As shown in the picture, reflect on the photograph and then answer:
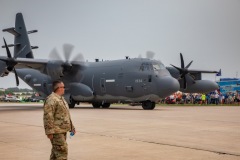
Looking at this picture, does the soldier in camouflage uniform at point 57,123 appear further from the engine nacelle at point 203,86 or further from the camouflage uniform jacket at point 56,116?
the engine nacelle at point 203,86

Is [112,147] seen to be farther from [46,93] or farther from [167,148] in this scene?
[46,93]

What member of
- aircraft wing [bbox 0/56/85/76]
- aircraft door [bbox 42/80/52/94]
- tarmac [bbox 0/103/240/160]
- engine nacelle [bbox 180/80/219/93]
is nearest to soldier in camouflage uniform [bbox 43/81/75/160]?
tarmac [bbox 0/103/240/160]

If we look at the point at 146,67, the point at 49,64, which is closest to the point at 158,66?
the point at 146,67

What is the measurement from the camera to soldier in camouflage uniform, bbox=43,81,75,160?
5.94m

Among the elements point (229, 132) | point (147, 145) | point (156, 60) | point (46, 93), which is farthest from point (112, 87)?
point (147, 145)

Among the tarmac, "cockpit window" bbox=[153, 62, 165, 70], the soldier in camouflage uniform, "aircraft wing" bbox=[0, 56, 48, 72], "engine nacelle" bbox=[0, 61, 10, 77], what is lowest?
the tarmac

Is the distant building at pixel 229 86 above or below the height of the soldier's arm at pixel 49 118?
above

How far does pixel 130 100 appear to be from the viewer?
2880 centimetres

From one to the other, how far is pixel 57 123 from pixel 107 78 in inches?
941

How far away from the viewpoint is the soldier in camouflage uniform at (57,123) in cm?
594

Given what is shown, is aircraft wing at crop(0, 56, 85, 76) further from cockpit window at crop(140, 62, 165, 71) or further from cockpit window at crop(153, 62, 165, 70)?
cockpit window at crop(153, 62, 165, 70)

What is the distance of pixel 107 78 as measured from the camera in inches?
1182

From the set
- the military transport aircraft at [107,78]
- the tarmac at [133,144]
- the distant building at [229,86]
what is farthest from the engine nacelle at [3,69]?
the distant building at [229,86]

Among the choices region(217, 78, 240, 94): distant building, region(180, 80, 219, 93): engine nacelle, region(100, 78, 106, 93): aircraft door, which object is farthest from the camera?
region(217, 78, 240, 94): distant building
